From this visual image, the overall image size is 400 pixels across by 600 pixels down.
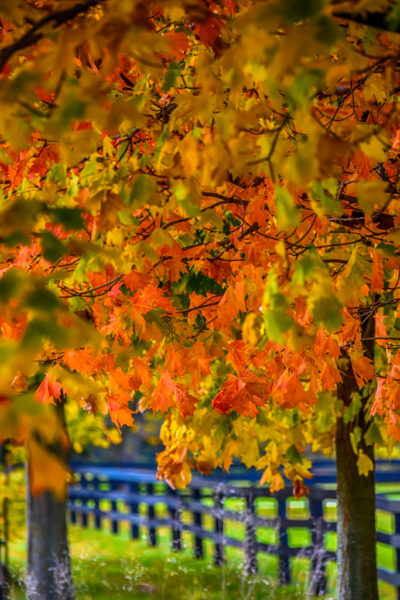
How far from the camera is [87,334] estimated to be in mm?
2219

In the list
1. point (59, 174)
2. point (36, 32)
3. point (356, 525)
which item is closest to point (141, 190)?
point (36, 32)

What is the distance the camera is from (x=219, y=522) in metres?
11.0

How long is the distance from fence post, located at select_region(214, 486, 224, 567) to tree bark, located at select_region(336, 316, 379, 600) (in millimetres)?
1865

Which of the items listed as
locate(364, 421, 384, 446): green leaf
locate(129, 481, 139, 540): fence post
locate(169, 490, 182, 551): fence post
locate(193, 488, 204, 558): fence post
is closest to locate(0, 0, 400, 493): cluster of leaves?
locate(364, 421, 384, 446): green leaf

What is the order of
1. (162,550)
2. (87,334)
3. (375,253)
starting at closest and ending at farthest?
(87,334) < (375,253) < (162,550)

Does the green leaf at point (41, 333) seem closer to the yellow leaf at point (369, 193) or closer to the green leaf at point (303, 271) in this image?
the green leaf at point (303, 271)

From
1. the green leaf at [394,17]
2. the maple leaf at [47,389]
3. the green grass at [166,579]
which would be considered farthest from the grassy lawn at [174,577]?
the green leaf at [394,17]

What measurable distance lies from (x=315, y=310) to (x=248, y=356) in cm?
224

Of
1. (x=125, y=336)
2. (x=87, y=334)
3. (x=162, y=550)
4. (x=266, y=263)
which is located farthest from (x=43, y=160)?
(x=162, y=550)

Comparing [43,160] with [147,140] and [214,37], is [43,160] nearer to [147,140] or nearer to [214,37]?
[147,140]

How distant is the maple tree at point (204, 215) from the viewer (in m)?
2.13

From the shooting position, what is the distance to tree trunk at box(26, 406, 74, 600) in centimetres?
850

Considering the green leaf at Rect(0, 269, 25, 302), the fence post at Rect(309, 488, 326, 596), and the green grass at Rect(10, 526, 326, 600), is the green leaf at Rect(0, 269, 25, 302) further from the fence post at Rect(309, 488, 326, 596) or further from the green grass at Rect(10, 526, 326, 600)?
the fence post at Rect(309, 488, 326, 596)

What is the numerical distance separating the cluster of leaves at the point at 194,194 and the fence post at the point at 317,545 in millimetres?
2533
